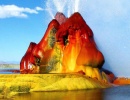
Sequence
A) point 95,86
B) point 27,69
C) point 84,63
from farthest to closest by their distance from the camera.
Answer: point 27,69 → point 84,63 → point 95,86

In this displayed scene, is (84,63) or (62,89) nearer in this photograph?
(62,89)

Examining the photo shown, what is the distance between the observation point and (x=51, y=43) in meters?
121

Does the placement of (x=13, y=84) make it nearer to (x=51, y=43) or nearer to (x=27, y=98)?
(x=27, y=98)

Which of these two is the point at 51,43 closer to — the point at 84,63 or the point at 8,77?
the point at 84,63

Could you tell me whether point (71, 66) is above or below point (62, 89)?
above

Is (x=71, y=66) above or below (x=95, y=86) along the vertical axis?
above

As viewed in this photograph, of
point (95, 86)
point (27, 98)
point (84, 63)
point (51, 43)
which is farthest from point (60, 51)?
point (27, 98)

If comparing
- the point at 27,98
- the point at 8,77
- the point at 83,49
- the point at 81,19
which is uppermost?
the point at 81,19

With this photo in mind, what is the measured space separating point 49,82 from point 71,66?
23782 mm

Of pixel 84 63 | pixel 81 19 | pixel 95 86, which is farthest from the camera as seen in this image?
pixel 81 19

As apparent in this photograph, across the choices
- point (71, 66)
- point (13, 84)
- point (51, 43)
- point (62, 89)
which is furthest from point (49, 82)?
point (51, 43)

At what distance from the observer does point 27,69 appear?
127 meters

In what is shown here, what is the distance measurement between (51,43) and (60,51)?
5355mm

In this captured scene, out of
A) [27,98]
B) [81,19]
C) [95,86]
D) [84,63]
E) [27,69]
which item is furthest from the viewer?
[27,69]
